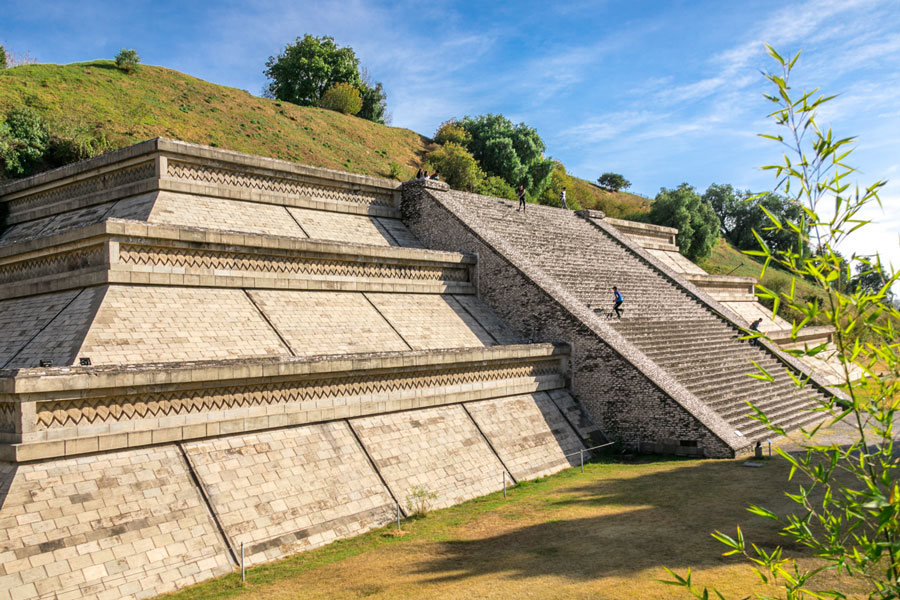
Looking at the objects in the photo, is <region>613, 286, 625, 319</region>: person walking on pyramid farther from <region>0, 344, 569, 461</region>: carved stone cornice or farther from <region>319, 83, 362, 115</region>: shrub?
<region>319, 83, 362, 115</region>: shrub

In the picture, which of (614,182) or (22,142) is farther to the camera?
(614,182)

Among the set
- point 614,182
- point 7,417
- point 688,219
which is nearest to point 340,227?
point 7,417

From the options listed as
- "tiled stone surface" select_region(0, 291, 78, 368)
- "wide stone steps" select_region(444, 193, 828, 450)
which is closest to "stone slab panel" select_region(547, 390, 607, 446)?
"wide stone steps" select_region(444, 193, 828, 450)

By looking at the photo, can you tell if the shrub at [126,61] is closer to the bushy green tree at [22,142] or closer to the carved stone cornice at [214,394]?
the bushy green tree at [22,142]

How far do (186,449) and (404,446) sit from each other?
3725 millimetres

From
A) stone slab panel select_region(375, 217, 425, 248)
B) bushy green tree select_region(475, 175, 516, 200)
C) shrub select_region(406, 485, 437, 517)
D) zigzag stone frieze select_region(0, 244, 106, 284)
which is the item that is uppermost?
bushy green tree select_region(475, 175, 516, 200)

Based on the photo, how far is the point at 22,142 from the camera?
19.1m

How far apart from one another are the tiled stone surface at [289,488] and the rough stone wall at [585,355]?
247 inches

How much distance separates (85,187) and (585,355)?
12.7 metres

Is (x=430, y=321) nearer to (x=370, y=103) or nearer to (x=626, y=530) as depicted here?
(x=626, y=530)

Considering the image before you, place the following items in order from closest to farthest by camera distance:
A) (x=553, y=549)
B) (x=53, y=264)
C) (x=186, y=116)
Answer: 1. (x=553, y=549)
2. (x=53, y=264)
3. (x=186, y=116)

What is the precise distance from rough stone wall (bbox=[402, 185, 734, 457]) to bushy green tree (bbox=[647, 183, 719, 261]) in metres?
26.9

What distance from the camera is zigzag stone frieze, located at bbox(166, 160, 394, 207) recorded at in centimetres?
1561

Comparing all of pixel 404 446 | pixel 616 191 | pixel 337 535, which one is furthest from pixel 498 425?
pixel 616 191
